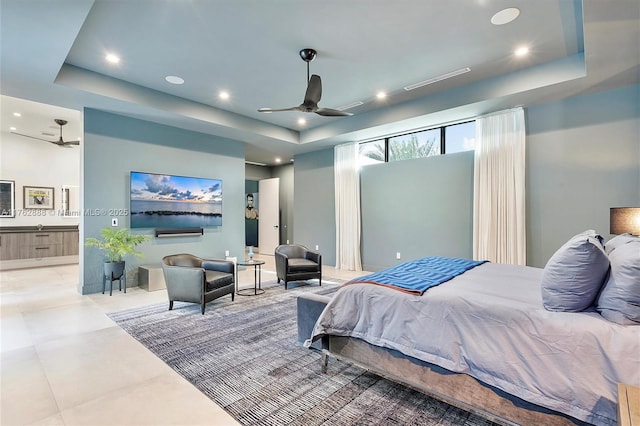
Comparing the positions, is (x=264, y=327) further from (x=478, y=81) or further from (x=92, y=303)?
(x=478, y=81)

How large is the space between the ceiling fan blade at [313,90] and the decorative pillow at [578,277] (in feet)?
9.53

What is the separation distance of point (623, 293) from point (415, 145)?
5.19 meters

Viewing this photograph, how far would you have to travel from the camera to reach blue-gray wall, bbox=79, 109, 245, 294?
195 inches

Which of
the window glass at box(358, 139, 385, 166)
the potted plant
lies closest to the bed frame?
the potted plant

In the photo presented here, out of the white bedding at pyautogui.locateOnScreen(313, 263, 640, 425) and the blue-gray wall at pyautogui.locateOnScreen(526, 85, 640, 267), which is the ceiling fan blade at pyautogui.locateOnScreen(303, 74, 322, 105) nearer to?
the white bedding at pyautogui.locateOnScreen(313, 263, 640, 425)

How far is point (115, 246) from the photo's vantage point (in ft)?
15.7

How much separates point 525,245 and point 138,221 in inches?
→ 256

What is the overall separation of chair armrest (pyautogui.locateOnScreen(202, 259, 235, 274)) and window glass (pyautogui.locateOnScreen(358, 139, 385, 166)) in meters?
3.97

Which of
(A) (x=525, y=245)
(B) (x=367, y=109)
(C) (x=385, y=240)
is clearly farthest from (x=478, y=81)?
(C) (x=385, y=240)

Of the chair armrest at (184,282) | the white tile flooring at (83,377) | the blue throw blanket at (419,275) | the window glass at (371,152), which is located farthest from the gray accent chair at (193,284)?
the window glass at (371,152)

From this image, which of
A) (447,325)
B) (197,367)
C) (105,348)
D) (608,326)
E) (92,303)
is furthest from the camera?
(92,303)

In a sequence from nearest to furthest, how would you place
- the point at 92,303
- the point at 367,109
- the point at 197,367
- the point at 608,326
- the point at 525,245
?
the point at 608,326 → the point at 197,367 → the point at 92,303 → the point at 525,245 → the point at 367,109

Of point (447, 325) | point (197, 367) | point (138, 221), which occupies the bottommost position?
point (197, 367)

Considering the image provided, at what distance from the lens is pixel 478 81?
462 centimetres
